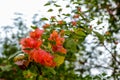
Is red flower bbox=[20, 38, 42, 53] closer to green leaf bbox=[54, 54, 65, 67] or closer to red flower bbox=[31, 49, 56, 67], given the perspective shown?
red flower bbox=[31, 49, 56, 67]

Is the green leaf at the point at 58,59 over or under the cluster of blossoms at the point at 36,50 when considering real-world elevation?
under

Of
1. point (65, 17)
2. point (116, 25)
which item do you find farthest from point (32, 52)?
point (116, 25)

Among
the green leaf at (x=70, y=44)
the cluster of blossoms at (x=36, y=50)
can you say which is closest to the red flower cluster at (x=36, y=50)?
the cluster of blossoms at (x=36, y=50)

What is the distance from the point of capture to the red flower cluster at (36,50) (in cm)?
183

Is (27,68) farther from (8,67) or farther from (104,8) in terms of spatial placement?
(104,8)

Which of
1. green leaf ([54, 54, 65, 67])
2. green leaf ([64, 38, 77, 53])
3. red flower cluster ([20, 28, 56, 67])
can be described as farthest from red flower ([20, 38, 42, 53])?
green leaf ([64, 38, 77, 53])

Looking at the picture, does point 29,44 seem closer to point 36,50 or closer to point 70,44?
point 36,50

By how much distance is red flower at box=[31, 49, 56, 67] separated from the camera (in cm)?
182

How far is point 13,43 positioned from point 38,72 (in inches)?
388

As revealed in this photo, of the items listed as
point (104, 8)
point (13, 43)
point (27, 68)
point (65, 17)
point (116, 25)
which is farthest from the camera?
point (13, 43)

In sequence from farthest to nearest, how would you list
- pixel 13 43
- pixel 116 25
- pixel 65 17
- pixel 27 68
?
pixel 13 43
pixel 116 25
pixel 65 17
pixel 27 68

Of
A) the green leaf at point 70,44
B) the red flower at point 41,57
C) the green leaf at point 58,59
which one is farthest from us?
the green leaf at point 70,44

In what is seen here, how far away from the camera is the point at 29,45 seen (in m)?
1.86

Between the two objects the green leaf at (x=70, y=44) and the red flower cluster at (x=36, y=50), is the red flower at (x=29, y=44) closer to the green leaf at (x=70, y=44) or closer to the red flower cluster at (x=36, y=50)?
the red flower cluster at (x=36, y=50)
